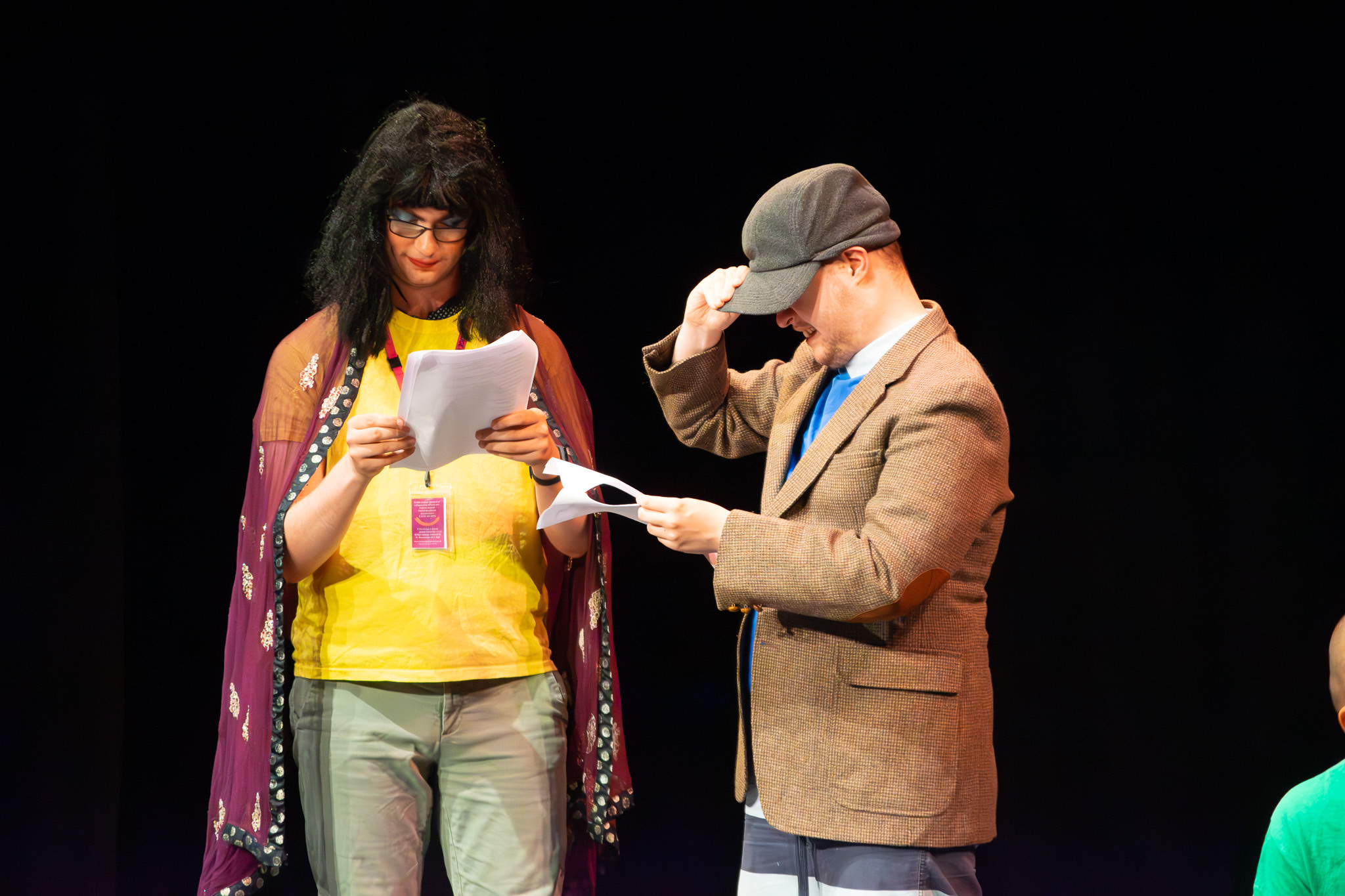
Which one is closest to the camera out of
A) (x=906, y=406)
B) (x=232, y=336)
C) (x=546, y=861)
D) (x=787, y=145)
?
(x=906, y=406)

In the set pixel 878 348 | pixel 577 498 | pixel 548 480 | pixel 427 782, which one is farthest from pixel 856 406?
pixel 427 782

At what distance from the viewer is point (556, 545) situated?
193 cm

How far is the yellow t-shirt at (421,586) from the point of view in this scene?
1.78m

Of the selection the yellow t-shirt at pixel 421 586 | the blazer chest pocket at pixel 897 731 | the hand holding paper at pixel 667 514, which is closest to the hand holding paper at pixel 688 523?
the hand holding paper at pixel 667 514

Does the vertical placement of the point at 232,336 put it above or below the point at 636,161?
Answer: below

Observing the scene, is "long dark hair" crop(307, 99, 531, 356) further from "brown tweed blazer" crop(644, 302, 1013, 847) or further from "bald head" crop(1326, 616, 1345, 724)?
"bald head" crop(1326, 616, 1345, 724)

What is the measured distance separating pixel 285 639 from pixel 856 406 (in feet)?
3.16

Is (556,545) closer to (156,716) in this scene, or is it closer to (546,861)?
(546,861)

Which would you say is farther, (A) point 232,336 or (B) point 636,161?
(B) point 636,161

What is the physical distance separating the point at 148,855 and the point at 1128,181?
2772 millimetres

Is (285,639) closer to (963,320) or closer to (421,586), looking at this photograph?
(421,586)

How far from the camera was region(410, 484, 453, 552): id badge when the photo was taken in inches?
71.1

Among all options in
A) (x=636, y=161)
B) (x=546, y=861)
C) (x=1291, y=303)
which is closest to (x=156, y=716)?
(x=546, y=861)

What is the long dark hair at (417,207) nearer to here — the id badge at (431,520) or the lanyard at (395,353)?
the lanyard at (395,353)
